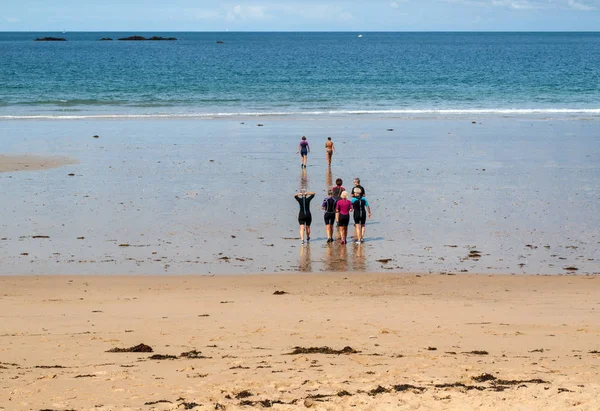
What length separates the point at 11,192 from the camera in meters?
22.7

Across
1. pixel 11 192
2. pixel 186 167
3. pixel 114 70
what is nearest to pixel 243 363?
pixel 11 192

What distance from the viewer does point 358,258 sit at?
53.8 ft

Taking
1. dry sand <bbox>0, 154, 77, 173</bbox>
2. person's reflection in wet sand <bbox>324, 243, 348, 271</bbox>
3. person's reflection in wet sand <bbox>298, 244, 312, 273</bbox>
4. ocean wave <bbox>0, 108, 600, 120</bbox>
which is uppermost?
ocean wave <bbox>0, 108, 600, 120</bbox>

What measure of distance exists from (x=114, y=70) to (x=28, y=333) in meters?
87.2

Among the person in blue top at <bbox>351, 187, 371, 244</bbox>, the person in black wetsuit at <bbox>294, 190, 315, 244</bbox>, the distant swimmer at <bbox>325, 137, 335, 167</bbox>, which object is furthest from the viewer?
the distant swimmer at <bbox>325, 137, 335, 167</bbox>

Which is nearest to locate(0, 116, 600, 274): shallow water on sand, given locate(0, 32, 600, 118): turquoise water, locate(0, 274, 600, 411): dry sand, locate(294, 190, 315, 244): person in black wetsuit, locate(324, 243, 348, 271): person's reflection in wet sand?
locate(324, 243, 348, 271): person's reflection in wet sand

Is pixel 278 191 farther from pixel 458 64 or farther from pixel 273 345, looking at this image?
pixel 458 64

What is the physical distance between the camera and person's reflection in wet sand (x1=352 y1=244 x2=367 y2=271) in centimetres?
1570

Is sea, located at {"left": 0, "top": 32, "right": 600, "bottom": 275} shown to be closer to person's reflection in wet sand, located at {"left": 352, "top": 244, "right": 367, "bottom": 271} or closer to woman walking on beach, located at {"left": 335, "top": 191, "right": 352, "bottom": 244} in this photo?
person's reflection in wet sand, located at {"left": 352, "top": 244, "right": 367, "bottom": 271}

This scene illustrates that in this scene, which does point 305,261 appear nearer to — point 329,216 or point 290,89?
point 329,216

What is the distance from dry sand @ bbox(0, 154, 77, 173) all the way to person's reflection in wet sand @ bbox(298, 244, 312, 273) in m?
12.8

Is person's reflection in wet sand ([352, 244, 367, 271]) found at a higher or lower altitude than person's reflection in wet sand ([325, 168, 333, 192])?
lower

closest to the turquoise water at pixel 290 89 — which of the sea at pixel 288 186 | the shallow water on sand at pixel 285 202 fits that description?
the sea at pixel 288 186

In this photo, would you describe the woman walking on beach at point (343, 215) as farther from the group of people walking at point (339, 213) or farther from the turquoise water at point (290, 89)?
the turquoise water at point (290, 89)
